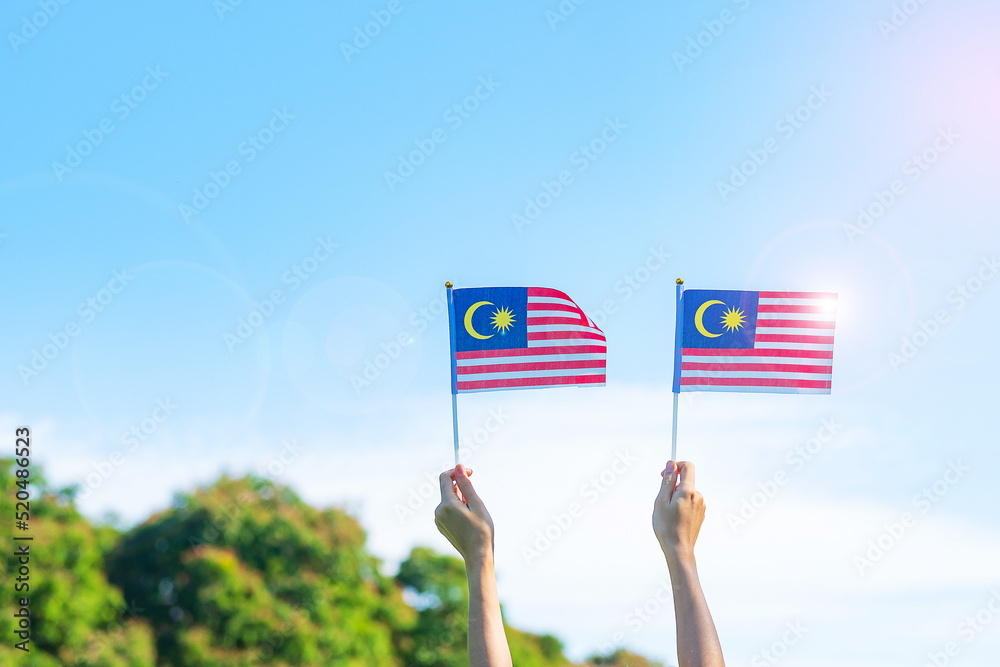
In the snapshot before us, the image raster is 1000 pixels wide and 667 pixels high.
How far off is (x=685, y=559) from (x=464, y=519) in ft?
2.83

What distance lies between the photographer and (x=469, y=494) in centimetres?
381

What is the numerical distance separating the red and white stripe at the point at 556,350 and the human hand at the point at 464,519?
11.0ft

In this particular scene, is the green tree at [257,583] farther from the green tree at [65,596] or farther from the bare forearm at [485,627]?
the bare forearm at [485,627]

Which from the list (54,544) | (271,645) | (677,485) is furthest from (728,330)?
(54,544)

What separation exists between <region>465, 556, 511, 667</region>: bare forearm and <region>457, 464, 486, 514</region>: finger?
347 mm

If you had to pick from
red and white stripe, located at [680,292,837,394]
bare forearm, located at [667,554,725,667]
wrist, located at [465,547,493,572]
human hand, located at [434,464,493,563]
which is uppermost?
red and white stripe, located at [680,292,837,394]

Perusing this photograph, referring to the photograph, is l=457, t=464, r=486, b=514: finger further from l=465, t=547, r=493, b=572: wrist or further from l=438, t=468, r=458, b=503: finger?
l=465, t=547, r=493, b=572: wrist

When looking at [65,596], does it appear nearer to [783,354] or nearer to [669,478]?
[783,354]

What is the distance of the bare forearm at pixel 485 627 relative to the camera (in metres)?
3.08

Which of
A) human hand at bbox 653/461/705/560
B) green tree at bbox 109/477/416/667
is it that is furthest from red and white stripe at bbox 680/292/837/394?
green tree at bbox 109/477/416/667

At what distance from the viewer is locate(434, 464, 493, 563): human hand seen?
356cm

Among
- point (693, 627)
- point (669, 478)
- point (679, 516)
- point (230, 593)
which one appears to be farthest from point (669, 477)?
point (230, 593)

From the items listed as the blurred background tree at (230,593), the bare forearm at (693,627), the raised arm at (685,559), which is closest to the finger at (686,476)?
the raised arm at (685,559)

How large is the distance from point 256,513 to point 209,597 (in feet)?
8.51
